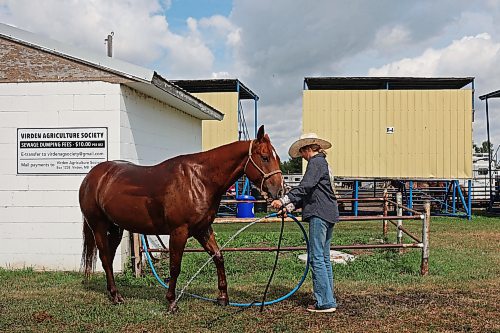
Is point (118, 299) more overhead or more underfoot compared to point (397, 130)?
more underfoot

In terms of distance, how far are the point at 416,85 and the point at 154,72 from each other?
17.5 metres

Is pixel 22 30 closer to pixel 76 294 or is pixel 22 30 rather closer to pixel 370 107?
pixel 76 294

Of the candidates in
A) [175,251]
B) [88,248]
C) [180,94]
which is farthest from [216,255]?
[180,94]

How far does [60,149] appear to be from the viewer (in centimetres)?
868

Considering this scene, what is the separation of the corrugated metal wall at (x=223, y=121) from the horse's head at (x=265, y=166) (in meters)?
16.5

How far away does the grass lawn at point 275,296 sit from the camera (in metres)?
5.47

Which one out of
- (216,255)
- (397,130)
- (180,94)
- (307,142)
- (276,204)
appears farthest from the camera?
(397,130)

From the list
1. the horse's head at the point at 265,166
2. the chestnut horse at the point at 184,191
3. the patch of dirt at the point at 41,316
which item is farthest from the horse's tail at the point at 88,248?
the horse's head at the point at 265,166

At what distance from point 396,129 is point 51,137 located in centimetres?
1477

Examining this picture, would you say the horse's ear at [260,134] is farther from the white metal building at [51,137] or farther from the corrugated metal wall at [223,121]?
the corrugated metal wall at [223,121]

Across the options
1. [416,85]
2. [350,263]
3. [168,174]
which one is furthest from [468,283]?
[416,85]

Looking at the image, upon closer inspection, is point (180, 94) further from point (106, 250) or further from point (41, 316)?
point (41, 316)

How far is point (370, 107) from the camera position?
2058cm

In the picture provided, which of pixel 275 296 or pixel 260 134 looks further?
pixel 275 296
